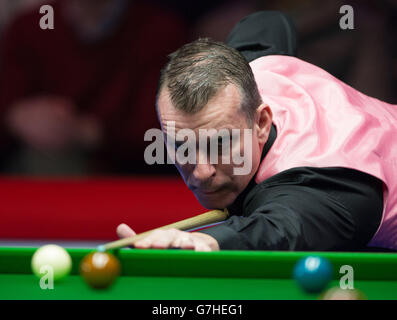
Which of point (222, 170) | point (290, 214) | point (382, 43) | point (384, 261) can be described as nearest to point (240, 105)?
point (222, 170)

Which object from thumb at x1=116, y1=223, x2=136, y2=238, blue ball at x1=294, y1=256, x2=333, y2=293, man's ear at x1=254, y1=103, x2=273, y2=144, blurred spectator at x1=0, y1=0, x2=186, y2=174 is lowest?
blue ball at x1=294, y1=256, x2=333, y2=293

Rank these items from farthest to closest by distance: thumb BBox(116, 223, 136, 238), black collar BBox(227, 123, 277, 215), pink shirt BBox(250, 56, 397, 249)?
black collar BBox(227, 123, 277, 215) → pink shirt BBox(250, 56, 397, 249) → thumb BBox(116, 223, 136, 238)

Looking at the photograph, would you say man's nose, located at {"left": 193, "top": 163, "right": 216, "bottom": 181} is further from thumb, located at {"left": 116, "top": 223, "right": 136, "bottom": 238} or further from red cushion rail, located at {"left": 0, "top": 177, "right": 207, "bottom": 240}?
red cushion rail, located at {"left": 0, "top": 177, "right": 207, "bottom": 240}

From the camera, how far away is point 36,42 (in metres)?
6.09

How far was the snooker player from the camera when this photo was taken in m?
2.33

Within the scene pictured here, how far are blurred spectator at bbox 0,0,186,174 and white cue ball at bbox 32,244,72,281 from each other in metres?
4.00

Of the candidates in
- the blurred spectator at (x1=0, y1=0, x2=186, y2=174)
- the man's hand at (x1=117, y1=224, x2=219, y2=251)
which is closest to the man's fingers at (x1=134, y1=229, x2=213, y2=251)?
the man's hand at (x1=117, y1=224, x2=219, y2=251)

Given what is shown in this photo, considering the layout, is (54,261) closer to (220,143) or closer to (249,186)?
(220,143)

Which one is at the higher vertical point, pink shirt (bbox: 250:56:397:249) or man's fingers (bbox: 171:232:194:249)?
pink shirt (bbox: 250:56:397:249)

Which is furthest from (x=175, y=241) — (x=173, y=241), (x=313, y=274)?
(x=313, y=274)

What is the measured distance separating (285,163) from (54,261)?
3.36 ft

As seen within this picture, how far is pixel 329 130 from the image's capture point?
9.18 ft

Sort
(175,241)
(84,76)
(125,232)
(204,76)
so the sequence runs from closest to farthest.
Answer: (175,241) < (125,232) < (204,76) < (84,76)

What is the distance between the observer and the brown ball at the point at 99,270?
1921mm
